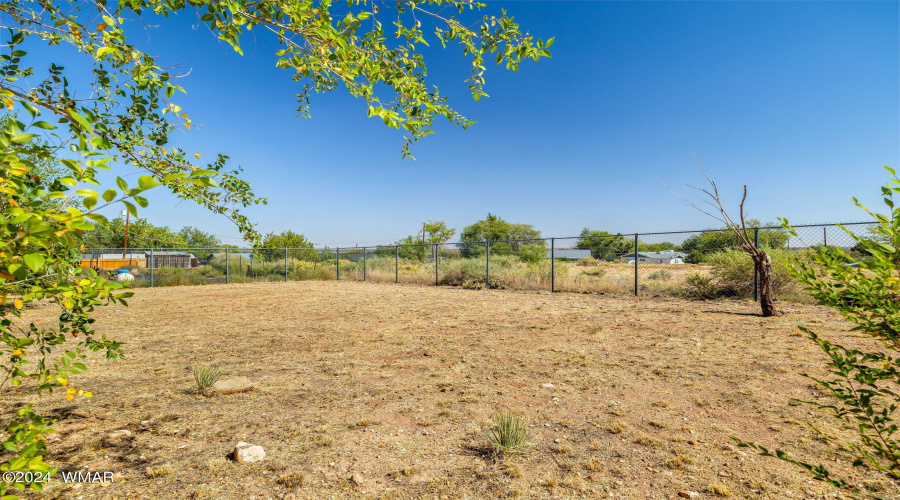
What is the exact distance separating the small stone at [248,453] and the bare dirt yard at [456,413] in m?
0.06

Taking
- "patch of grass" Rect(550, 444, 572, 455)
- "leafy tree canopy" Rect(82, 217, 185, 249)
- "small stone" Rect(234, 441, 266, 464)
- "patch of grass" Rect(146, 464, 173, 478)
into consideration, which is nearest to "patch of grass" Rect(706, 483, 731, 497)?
"patch of grass" Rect(550, 444, 572, 455)

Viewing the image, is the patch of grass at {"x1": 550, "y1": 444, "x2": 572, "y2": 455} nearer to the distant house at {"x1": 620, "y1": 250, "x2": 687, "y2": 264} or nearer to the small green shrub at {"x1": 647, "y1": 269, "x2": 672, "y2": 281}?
the distant house at {"x1": 620, "y1": 250, "x2": 687, "y2": 264}

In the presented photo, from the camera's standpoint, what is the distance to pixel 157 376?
164 inches

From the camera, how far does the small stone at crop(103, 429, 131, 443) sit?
8.95ft

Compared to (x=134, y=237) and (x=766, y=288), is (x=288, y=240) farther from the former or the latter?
(x=766, y=288)

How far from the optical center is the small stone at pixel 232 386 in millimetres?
3681

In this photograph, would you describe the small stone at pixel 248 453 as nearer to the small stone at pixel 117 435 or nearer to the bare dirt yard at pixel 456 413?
the bare dirt yard at pixel 456 413

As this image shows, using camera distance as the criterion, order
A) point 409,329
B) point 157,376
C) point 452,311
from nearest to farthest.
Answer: point 157,376
point 409,329
point 452,311

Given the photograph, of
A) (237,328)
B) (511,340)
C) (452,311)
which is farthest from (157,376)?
(452,311)

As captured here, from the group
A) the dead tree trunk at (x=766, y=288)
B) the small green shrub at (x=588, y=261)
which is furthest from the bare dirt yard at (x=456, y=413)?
the small green shrub at (x=588, y=261)

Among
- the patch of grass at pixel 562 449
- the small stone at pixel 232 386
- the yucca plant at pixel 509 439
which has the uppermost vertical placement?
the yucca plant at pixel 509 439

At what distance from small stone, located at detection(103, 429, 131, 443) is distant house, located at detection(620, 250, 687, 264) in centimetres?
1100

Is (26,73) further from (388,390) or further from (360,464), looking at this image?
(388,390)

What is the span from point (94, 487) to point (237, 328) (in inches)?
198
